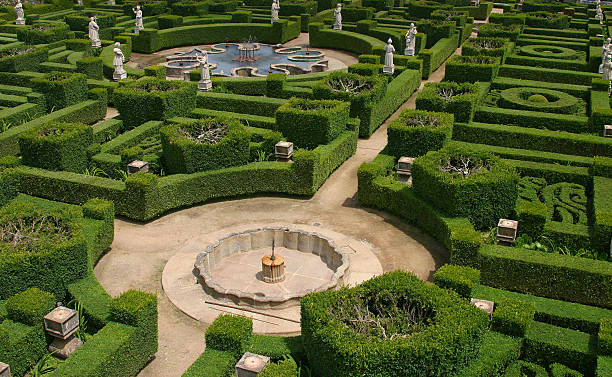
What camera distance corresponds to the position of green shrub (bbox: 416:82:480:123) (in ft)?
94.9

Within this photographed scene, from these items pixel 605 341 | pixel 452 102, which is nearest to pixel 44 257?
pixel 605 341

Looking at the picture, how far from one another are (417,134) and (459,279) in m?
10.3

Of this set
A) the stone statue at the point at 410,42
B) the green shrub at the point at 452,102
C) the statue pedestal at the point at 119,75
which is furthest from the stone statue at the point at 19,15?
the green shrub at the point at 452,102

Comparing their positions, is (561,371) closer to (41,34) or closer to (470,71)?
(470,71)

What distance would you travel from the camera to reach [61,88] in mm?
32375

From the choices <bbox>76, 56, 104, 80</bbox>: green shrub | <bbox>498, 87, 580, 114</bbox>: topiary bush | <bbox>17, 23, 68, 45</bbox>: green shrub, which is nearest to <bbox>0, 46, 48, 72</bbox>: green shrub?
<bbox>17, 23, 68, 45</bbox>: green shrub

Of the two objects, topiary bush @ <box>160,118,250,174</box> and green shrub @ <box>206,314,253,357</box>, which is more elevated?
topiary bush @ <box>160,118,250,174</box>

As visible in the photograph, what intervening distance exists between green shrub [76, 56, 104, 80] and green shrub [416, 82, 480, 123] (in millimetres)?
18843

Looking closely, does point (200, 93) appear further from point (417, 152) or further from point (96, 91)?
point (417, 152)

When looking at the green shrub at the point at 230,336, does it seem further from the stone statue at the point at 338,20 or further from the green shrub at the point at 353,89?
the stone statue at the point at 338,20

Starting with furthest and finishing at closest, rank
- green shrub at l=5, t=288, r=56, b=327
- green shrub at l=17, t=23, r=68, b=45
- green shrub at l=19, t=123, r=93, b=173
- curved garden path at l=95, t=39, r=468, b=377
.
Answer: green shrub at l=17, t=23, r=68, b=45 < green shrub at l=19, t=123, r=93, b=173 < curved garden path at l=95, t=39, r=468, b=377 < green shrub at l=5, t=288, r=56, b=327

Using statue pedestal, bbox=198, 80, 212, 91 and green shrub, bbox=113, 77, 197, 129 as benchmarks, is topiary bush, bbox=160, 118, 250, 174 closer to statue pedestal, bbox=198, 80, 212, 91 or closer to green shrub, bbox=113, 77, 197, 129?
green shrub, bbox=113, 77, 197, 129

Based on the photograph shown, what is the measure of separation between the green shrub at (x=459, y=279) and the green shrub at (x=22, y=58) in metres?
31.0

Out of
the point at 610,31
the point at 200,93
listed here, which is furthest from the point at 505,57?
the point at 200,93
